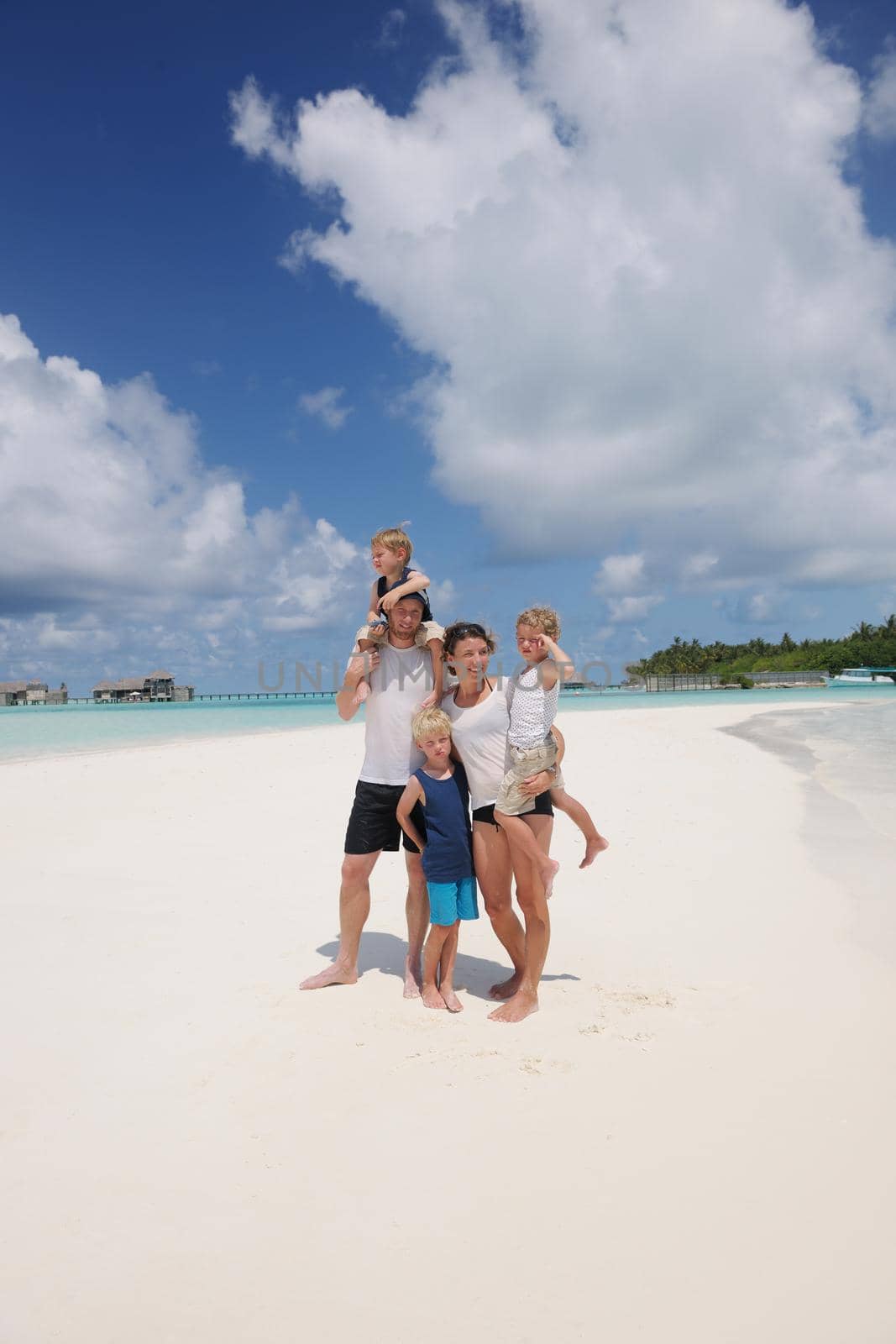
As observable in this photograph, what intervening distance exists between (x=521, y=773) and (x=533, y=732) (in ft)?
0.66

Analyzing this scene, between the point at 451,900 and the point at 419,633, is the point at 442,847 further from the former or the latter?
the point at 419,633

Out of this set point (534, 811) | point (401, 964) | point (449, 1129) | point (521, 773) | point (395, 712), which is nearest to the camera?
point (449, 1129)

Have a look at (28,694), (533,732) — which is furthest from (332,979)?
(28,694)

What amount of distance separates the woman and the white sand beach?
28 cm

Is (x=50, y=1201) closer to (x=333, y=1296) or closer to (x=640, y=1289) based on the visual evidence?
(x=333, y=1296)

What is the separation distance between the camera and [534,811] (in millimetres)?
3850

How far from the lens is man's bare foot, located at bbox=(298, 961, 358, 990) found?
420 cm

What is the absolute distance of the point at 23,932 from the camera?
511cm

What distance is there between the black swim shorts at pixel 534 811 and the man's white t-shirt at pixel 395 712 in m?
0.46

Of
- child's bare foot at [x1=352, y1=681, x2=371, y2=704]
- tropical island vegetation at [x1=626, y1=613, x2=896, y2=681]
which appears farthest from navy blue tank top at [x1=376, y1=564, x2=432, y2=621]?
tropical island vegetation at [x1=626, y1=613, x2=896, y2=681]

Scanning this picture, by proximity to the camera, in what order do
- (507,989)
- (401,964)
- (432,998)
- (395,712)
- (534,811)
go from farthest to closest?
(401,964), (395,712), (507,989), (432,998), (534,811)

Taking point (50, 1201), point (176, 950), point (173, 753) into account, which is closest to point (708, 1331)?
point (50, 1201)

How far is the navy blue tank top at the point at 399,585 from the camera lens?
13.8 ft

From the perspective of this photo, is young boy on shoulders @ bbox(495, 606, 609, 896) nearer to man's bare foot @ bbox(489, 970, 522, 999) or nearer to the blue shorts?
the blue shorts
